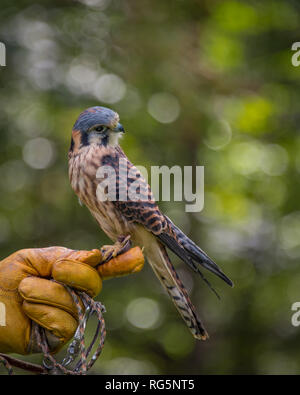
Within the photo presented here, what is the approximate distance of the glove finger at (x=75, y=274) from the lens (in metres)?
2.12

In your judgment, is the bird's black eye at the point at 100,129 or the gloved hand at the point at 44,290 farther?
the bird's black eye at the point at 100,129

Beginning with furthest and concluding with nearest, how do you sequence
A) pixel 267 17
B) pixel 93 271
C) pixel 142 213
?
1. pixel 267 17
2. pixel 142 213
3. pixel 93 271

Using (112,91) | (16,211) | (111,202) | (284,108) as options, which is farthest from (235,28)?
(111,202)

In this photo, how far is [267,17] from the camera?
18.9 ft

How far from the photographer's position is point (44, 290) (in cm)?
215

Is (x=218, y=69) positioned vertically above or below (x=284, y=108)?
above

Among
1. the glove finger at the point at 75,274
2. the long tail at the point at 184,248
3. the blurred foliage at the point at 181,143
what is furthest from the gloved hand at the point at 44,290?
the blurred foliage at the point at 181,143

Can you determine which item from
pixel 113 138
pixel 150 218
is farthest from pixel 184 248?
pixel 113 138

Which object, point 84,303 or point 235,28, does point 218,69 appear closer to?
point 235,28

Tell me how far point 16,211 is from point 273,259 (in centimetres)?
291

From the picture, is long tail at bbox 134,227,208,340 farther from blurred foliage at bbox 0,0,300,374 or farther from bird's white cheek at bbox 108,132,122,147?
blurred foliage at bbox 0,0,300,374

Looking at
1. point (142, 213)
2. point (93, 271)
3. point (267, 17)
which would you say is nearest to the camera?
point (93, 271)

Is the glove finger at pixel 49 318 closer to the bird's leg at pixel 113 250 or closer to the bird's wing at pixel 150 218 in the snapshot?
the bird's leg at pixel 113 250

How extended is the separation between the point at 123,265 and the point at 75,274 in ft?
0.73
